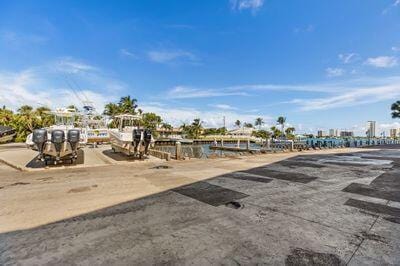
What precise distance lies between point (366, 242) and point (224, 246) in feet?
7.04

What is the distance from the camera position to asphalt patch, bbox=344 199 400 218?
15.6 ft

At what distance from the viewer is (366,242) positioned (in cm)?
336

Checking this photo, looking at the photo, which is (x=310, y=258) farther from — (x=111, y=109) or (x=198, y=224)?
(x=111, y=109)

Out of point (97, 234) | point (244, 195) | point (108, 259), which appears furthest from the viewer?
point (244, 195)

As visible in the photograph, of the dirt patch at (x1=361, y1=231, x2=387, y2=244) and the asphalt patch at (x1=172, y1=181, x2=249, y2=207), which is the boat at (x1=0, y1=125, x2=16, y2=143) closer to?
the asphalt patch at (x1=172, y1=181, x2=249, y2=207)

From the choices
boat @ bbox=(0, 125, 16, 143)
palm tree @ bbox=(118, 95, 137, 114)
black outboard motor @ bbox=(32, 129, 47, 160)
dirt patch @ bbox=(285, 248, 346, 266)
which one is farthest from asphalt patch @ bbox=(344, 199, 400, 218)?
palm tree @ bbox=(118, 95, 137, 114)

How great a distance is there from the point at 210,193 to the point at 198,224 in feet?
7.21

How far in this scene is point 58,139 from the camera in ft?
34.1

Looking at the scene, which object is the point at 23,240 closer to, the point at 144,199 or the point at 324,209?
the point at 144,199

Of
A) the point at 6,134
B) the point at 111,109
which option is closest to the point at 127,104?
the point at 111,109

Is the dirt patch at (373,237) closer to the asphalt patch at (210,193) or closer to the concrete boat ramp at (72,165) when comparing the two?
the asphalt patch at (210,193)

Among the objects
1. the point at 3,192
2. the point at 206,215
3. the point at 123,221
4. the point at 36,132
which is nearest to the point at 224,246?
the point at 206,215

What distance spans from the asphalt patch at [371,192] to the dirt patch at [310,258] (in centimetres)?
426

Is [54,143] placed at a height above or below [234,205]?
above
